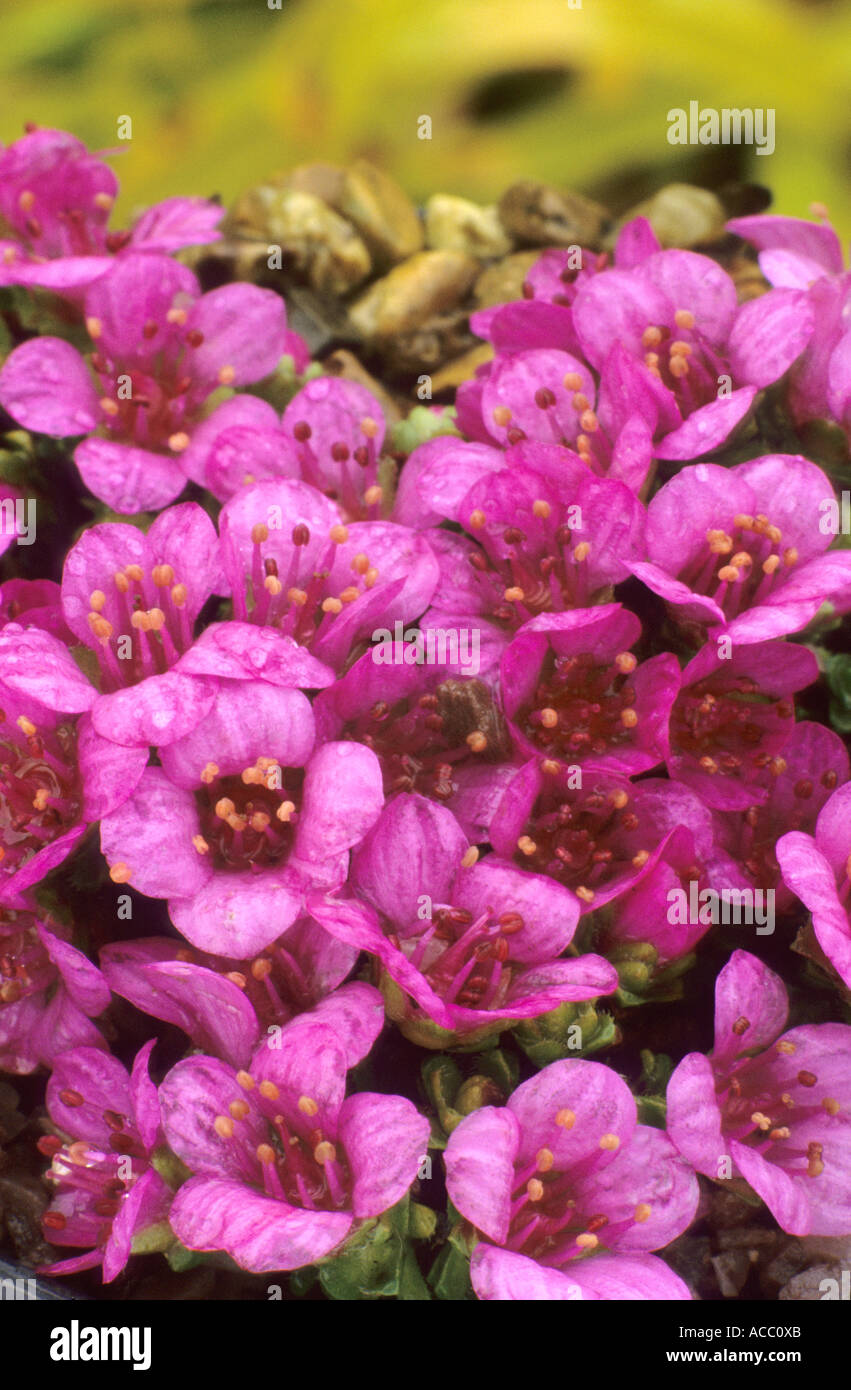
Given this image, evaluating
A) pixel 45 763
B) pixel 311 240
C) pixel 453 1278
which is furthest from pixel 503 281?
pixel 453 1278

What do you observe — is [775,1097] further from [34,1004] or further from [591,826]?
[34,1004]

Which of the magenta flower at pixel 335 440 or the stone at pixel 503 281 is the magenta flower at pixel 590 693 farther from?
the stone at pixel 503 281

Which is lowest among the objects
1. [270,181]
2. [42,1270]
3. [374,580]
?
[42,1270]

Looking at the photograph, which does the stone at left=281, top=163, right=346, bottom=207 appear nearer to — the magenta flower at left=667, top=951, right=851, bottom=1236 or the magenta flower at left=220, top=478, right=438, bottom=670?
the magenta flower at left=220, top=478, right=438, bottom=670

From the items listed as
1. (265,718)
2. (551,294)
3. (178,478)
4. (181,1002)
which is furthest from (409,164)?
(181,1002)

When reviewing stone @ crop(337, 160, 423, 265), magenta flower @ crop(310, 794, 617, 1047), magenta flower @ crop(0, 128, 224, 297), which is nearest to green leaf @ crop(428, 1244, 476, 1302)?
magenta flower @ crop(310, 794, 617, 1047)

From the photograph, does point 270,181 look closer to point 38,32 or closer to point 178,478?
point 38,32
